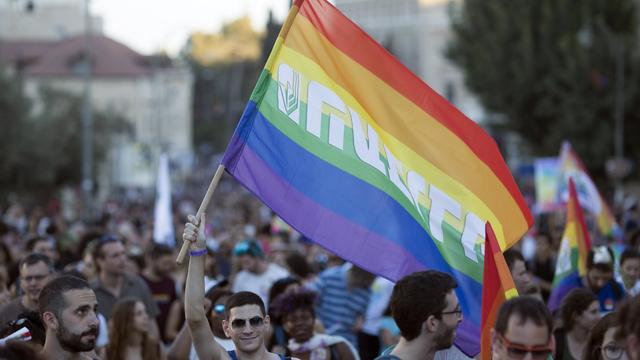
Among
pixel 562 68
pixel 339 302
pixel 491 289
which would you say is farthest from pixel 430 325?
pixel 562 68

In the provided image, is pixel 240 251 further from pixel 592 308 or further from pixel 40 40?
pixel 40 40

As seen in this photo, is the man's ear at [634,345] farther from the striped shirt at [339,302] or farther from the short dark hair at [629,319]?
the striped shirt at [339,302]

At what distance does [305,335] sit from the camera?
29.8ft

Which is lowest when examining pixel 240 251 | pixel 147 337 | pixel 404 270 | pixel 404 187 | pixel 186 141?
pixel 147 337

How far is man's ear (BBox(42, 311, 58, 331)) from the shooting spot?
6934mm

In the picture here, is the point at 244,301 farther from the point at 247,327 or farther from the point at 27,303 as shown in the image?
the point at 27,303

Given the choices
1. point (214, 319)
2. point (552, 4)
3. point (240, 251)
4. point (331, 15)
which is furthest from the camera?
point (552, 4)

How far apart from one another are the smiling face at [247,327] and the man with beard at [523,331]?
6.70 ft

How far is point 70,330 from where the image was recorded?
6.87 metres

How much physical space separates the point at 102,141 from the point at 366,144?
69.0m

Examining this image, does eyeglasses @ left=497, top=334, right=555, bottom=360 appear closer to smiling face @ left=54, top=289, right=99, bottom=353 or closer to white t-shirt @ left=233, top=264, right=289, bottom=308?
smiling face @ left=54, top=289, right=99, bottom=353

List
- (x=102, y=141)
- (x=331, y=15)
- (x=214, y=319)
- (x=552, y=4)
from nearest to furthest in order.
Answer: (x=331, y=15) → (x=214, y=319) → (x=552, y=4) → (x=102, y=141)

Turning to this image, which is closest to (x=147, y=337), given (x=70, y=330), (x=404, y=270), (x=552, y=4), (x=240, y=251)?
(x=70, y=330)

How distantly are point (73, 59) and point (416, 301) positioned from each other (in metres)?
105
